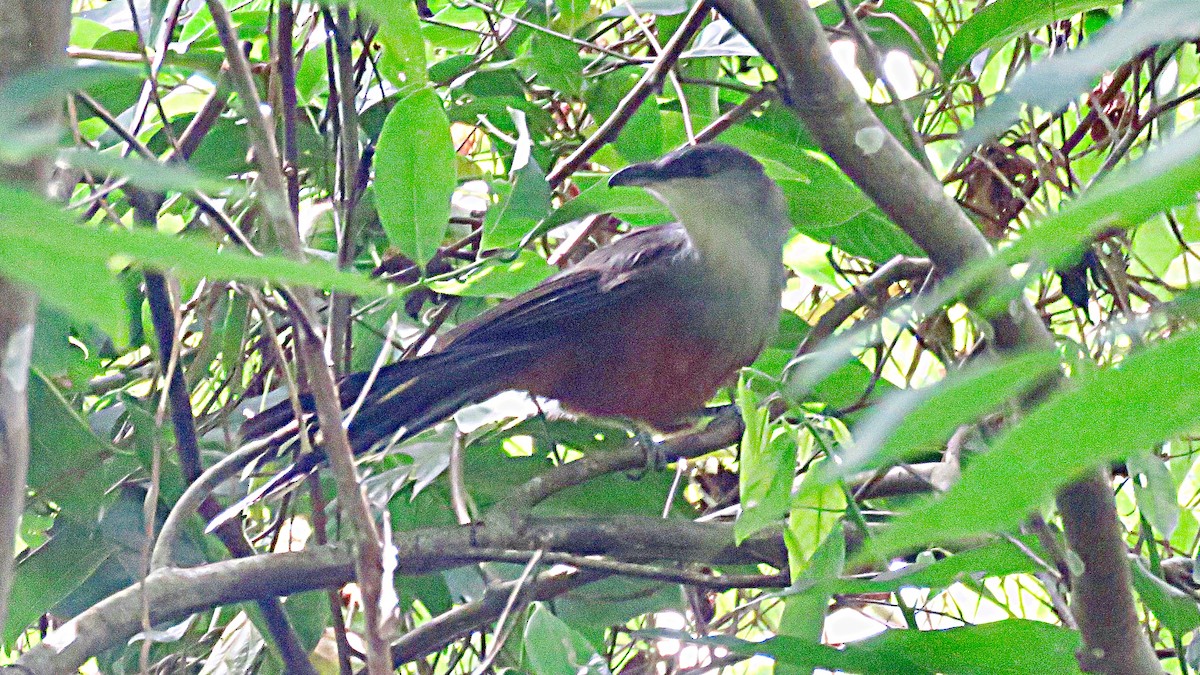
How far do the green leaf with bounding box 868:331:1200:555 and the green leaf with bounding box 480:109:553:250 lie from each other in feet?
4.20

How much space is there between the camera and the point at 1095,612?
121cm

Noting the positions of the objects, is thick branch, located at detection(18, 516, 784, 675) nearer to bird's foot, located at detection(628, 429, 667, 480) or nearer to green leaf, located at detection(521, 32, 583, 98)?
bird's foot, located at detection(628, 429, 667, 480)

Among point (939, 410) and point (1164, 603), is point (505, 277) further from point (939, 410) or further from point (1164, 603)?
point (939, 410)

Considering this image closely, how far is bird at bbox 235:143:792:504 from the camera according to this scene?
89.3 inches

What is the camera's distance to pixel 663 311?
2361mm

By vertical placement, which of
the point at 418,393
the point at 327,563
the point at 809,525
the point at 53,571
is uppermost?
the point at 418,393

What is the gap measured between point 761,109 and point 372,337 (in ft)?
2.62

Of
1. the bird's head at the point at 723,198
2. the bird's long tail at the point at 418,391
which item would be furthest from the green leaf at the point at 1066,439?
the bird's head at the point at 723,198

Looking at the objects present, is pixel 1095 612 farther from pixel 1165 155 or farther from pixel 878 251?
pixel 1165 155

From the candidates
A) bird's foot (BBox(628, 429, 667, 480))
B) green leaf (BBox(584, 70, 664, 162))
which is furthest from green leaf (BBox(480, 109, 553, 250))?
bird's foot (BBox(628, 429, 667, 480))

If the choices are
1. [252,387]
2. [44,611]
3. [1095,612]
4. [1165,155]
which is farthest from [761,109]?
[1165,155]

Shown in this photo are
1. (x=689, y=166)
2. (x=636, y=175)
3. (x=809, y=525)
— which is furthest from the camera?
(x=689, y=166)

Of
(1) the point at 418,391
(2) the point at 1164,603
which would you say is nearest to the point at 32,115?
(2) the point at 1164,603

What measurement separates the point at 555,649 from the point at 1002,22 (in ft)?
3.25
